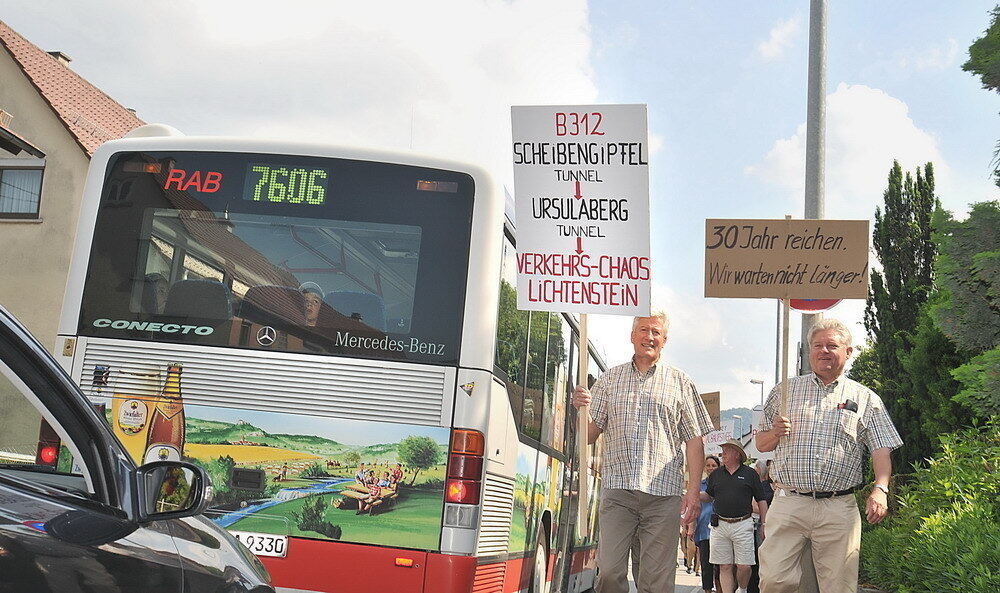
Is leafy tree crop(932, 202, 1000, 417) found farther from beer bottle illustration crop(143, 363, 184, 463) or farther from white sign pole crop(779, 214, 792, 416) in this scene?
beer bottle illustration crop(143, 363, 184, 463)

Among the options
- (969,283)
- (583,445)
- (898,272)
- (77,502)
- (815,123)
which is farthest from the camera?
(898,272)

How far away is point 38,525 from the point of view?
8.45 feet

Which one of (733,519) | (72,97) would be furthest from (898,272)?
(72,97)

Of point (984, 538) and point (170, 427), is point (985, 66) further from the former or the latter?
point (170, 427)

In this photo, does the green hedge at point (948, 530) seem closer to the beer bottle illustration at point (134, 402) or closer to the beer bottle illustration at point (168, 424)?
the beer bottle illustration at point (168, 424)

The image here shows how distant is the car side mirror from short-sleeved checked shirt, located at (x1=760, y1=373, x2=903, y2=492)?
5176 mm

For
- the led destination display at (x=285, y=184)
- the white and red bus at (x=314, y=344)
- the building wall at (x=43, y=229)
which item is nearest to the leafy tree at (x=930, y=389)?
the white and red bus at (x=314, y=344)

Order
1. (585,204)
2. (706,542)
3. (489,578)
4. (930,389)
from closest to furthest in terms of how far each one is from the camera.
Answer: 1. (489,578)
2. (585,204)
3. (930,389)
4. (706,542)

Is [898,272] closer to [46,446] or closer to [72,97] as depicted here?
[46,446]

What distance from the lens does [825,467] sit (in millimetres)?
7555

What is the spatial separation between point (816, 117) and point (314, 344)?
27.0ft

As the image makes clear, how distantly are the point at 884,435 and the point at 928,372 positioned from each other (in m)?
9.60

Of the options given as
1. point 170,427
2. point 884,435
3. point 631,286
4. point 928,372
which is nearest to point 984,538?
point 884,435

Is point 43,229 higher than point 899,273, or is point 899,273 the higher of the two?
point 43,229
